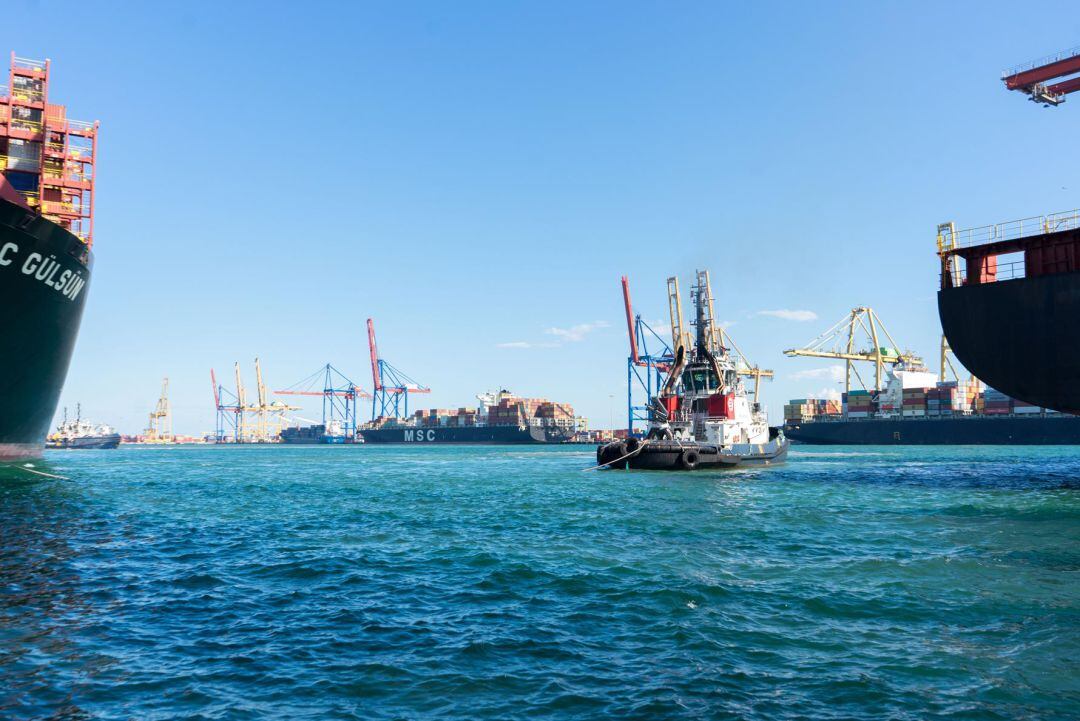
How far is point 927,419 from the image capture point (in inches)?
3917

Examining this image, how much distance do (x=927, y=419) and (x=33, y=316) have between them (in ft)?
345

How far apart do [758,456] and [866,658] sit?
36507 millimetres

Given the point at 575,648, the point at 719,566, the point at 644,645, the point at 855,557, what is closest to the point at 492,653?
the point at 575,648

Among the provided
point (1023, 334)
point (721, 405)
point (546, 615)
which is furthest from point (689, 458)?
point (546, 615)

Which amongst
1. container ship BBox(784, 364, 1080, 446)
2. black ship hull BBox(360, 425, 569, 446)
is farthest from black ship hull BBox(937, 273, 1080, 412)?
black ship hull BBox(360, 425, 569, 446)

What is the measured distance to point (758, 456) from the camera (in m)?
43.8

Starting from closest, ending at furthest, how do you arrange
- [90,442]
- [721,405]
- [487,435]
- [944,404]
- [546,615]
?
[546,615] → [721,405] → [944,404] → [90,442] → [487,435]

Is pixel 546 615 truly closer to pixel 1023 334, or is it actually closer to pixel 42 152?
pixel 1023 334

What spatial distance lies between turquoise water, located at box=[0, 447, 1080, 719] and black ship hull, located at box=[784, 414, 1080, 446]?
81980 millimetres

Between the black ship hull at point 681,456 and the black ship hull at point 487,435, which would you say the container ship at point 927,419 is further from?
the black ship hull at point 681,456

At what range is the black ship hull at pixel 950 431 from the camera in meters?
88.9

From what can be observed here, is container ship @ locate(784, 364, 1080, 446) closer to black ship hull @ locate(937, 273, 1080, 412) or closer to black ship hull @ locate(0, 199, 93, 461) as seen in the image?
black ship hull @ locate(937, 273, 1080, 412)

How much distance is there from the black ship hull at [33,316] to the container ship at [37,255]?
0.15 feet

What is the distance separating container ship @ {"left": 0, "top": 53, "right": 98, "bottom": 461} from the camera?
29359 mm
